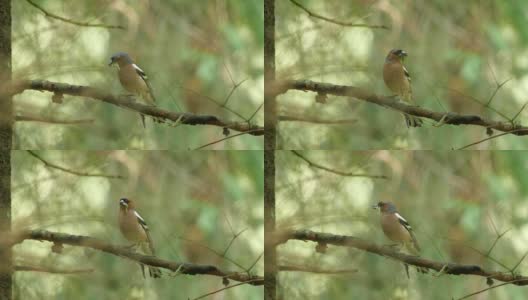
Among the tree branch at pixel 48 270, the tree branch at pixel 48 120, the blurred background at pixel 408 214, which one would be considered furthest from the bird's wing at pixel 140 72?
the tree branch at pixel 48 270

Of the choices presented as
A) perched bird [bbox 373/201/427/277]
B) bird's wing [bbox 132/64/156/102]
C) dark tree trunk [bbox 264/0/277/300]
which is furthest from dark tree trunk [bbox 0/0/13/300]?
perched bird [bbox 373/201/427/277]

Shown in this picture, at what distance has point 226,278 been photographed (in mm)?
3893

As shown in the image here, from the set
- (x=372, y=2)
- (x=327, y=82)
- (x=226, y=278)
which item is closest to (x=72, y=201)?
(x=226, y=278)

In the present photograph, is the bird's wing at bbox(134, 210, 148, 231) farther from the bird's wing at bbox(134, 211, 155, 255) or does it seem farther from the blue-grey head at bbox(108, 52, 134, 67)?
the blue-grey head at bbox(108, 52, 134, 67)

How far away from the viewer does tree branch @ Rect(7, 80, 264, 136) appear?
3.88 metres

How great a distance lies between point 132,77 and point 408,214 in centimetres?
134

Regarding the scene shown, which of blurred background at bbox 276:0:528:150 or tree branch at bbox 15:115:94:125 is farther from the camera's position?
tree branch at bbox 15:115:94:125

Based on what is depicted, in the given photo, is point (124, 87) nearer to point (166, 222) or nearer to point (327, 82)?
point (166, 222)

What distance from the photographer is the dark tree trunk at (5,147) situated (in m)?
3.91

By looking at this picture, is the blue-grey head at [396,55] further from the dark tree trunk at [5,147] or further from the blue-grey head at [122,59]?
the dark tree trunk at [5,147]

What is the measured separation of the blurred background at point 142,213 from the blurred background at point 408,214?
0.19 metres

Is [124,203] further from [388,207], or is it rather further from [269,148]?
[388,207]

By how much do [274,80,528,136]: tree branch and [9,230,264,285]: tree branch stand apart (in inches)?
32.6

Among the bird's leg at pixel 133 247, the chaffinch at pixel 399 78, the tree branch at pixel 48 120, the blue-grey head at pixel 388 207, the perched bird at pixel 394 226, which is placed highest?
the chaffinch at pixel 399 78
